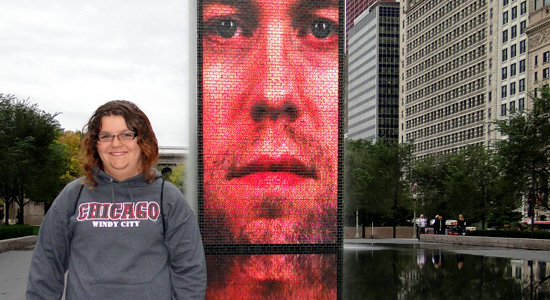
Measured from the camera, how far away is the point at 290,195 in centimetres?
2183

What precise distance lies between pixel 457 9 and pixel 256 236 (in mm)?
106205

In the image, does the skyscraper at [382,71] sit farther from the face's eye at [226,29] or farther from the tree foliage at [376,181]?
the face's eye at [226,29]

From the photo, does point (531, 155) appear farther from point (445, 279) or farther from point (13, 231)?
point (13, 231)

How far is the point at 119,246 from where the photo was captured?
3.55 m

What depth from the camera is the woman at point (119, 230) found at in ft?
11.6

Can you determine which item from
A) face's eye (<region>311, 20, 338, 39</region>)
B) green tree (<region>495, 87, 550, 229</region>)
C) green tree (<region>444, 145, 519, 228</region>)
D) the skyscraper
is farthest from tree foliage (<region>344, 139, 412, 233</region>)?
the skyscraper

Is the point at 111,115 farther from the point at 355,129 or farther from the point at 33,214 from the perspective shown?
the point at 355,129

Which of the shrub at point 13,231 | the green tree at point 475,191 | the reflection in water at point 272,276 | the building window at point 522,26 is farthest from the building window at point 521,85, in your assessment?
the reflection in water at point 272,276

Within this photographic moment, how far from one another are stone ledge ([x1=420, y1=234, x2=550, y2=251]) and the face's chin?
42.6 feet

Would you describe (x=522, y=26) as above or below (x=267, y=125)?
above

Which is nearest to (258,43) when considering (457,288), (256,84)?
(256,84)

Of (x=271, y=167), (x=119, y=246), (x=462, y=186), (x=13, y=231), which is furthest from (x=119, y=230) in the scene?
(x=462, y=186)

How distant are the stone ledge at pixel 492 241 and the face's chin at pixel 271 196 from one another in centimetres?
1299

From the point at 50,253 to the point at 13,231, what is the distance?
2758 centimetres
